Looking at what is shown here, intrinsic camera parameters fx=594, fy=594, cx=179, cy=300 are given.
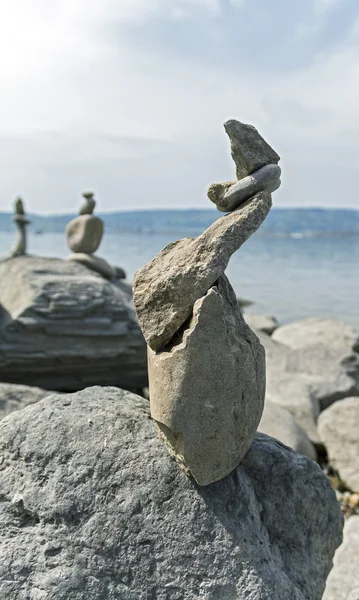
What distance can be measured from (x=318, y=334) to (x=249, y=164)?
811 centimetres

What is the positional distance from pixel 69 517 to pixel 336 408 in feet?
14.8

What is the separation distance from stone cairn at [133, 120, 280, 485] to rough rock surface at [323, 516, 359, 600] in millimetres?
1711

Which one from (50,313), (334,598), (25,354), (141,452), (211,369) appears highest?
(211,369)

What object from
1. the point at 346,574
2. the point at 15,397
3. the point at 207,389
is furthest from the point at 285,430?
the point at 207,389

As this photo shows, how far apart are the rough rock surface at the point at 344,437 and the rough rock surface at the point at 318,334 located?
3292 millimetres

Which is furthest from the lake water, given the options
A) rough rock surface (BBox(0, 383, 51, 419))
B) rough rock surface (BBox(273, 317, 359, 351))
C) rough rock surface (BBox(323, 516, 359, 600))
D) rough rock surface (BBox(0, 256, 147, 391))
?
rough rock surface (BBox(0, 383, 51, 419))

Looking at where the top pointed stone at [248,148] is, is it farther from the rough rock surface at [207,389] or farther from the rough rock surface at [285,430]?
the rough rock surface at [285,430]

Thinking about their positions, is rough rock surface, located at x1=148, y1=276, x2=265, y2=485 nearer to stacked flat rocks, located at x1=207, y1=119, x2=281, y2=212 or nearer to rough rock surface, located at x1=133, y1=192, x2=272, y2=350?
rough rock surface, located at x1=133, y1=192, x2=272, y2=350

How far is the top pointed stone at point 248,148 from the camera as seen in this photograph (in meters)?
2.55

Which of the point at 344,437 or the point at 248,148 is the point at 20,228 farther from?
the point at 248,148

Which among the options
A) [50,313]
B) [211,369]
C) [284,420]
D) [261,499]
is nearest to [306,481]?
[261,499]

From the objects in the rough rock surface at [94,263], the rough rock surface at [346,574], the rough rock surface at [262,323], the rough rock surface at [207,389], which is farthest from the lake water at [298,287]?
the rough rock surface at [207,389]

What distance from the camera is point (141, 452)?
2.57 metres

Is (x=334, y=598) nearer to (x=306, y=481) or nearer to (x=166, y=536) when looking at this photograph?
(x=306, y=481)
